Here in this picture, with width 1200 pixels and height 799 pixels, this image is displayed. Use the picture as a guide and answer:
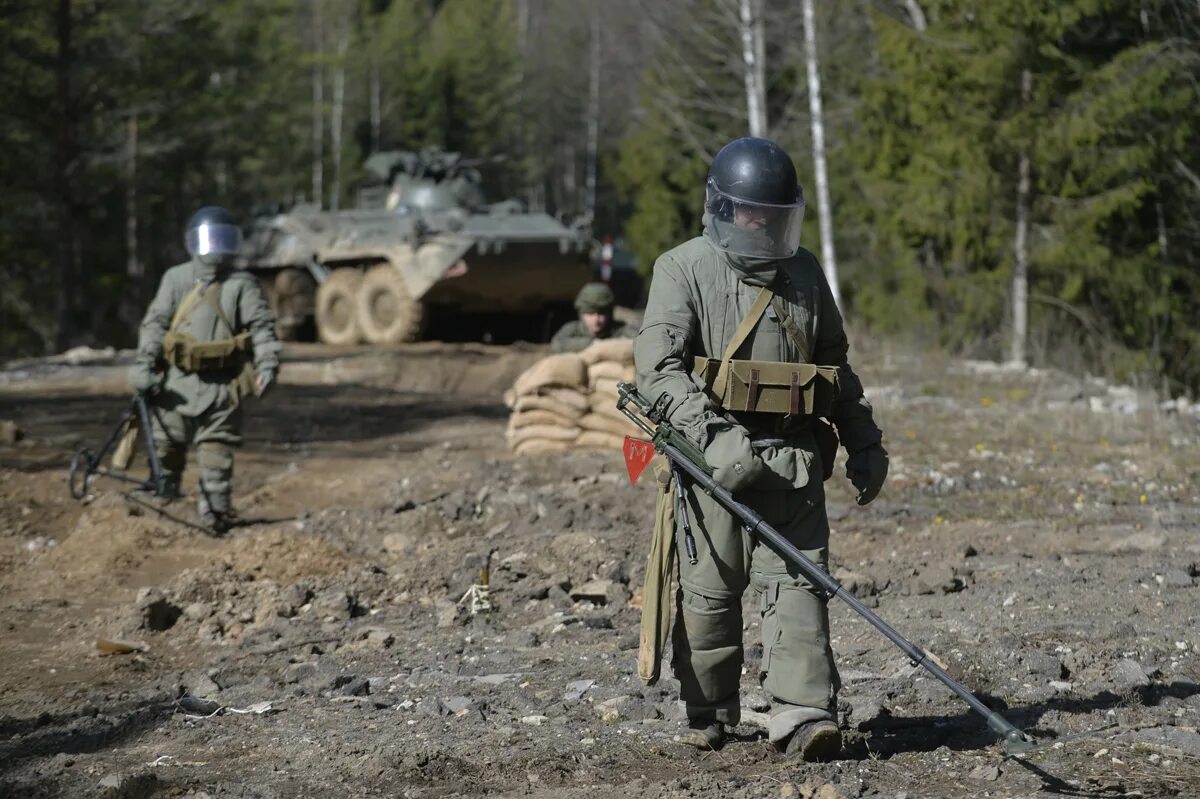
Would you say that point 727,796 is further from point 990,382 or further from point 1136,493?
point 990,382

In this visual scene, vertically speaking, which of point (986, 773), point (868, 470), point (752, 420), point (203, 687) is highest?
point (752, 420)

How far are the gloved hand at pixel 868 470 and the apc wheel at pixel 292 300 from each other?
1873 centimetres

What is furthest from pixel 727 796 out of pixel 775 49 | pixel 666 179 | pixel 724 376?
pixel 666 179

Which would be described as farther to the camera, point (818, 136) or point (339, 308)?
point (339, 308)

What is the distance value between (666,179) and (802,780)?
29509 mm

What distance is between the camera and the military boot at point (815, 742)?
15.0 ft

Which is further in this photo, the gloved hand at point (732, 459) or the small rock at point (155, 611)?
the small rock at point (155, 611)

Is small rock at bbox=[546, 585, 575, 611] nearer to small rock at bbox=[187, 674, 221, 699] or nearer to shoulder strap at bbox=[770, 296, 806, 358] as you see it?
small rock at bbox=[187, 674, 221, 699]

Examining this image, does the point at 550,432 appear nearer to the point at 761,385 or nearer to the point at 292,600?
the point at 292,600

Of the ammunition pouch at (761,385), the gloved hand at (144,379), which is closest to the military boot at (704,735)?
the ammunition pouch at (761,385)

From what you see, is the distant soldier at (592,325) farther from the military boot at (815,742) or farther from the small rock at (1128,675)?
the military boot at (815,742)

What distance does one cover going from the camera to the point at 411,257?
68.7 feet

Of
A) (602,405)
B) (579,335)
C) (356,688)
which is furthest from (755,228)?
(579,335)

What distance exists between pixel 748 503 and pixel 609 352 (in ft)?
21.1
